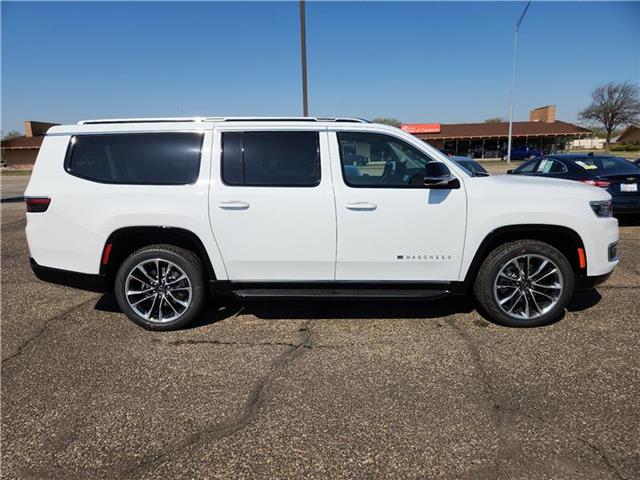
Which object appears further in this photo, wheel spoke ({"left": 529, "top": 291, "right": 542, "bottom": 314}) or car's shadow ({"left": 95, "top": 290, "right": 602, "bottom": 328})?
car's shadow ({"left": 95, "top": 290, "right": 602, "bottom": 328})

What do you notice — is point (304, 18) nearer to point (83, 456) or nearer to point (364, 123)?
point (364, 123)

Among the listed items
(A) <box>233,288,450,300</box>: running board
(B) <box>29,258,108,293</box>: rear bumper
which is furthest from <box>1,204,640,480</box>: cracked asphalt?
(B) <box>29,258,108,293</box>: rear bumper

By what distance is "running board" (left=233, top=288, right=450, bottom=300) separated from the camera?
156 inches

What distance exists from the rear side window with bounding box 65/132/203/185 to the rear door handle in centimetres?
146

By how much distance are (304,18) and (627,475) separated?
11551 millimetres

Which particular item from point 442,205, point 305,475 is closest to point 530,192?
point 442,205

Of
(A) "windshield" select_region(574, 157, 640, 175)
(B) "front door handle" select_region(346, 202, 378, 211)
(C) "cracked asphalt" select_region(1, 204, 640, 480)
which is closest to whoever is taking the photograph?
(C) "cracked asphalt" select_region(1, 204, 640, 480)

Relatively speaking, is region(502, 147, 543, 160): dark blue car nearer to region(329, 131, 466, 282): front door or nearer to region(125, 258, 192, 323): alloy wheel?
region(329, 131, 466, 282): front door

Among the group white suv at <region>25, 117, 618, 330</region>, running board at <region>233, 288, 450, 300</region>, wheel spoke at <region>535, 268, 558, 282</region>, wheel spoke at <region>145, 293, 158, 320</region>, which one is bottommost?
wheel spoke at <region>145, 293, 158, 320</region>

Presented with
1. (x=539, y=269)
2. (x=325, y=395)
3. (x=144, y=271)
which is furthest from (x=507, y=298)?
(x=144, y=271)

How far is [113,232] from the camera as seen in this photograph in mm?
3945

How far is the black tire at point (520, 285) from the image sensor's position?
3930 millimetres

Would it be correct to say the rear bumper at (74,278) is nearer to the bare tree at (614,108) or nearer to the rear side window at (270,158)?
the rear side window at (270,158)

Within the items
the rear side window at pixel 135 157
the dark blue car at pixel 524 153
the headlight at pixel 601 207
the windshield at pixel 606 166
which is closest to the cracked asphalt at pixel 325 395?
the headlight at pixel 601 207
